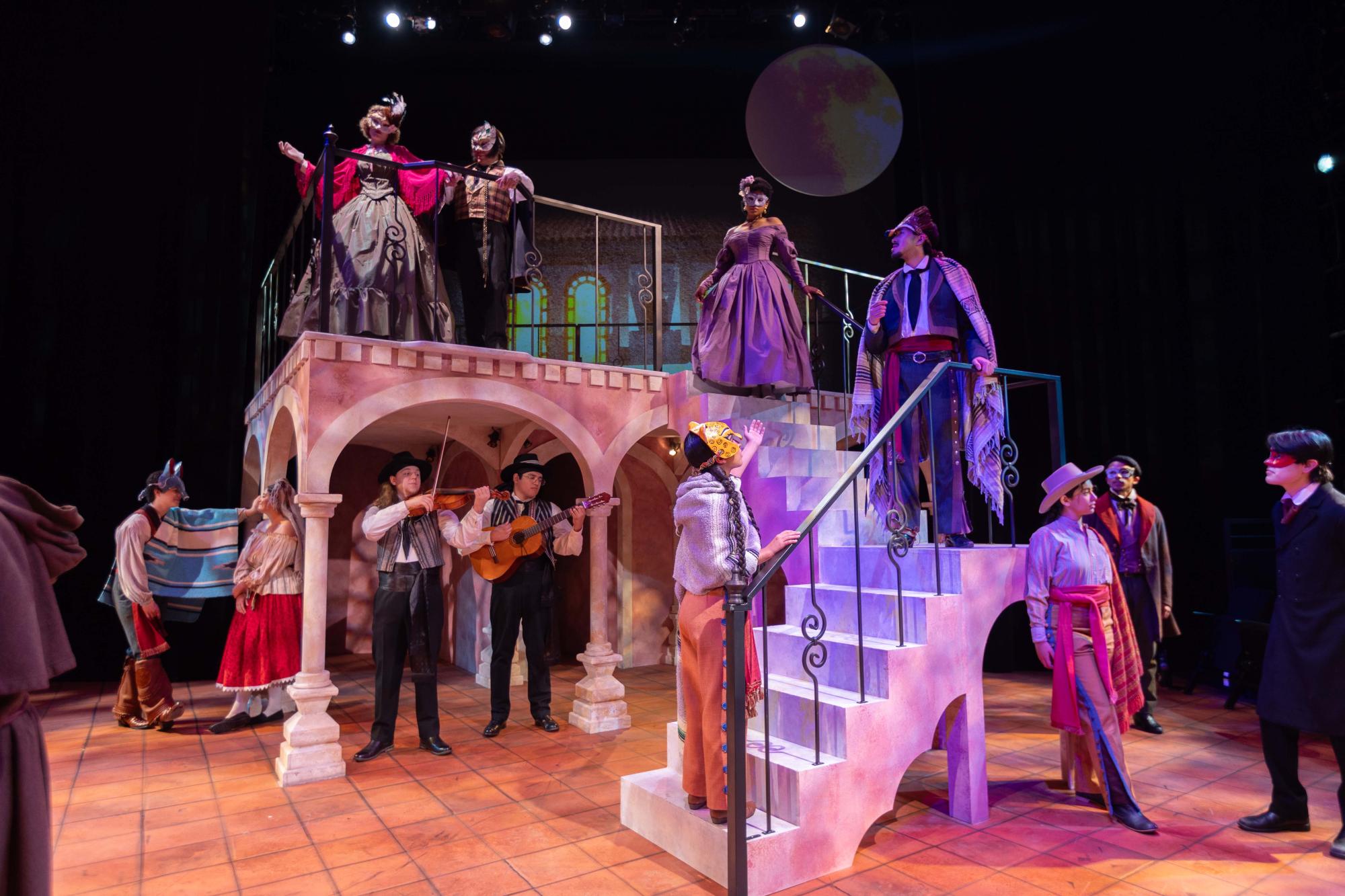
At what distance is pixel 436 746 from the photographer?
177 inches

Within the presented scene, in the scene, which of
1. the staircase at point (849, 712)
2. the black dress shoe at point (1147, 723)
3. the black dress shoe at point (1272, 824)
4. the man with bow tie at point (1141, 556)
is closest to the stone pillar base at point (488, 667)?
the staircase at point (849, 712)

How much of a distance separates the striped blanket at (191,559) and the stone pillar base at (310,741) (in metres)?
2.21

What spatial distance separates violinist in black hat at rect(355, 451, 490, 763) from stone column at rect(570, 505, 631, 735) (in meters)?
0.97

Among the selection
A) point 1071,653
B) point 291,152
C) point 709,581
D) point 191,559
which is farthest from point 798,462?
point 191,559

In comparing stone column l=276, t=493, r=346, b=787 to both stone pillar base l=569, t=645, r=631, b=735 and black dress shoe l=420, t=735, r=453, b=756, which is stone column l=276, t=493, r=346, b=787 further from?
stone pillar base l=569, t=645, r=631, b=735

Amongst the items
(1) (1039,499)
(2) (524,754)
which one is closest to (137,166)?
(2) (524,754)

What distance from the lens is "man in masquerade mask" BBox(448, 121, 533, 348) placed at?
5.56 metres

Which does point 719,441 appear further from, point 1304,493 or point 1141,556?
point 1141,556

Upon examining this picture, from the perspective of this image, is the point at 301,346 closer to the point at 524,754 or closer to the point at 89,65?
the point at 524,754

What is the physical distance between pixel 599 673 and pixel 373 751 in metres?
1.53

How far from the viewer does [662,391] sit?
5.89 metres

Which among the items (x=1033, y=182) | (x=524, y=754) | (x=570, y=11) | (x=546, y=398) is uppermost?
(x=570, y=11)

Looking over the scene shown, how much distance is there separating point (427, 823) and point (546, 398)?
2.82 m

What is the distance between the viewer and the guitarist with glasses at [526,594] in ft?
16.4
